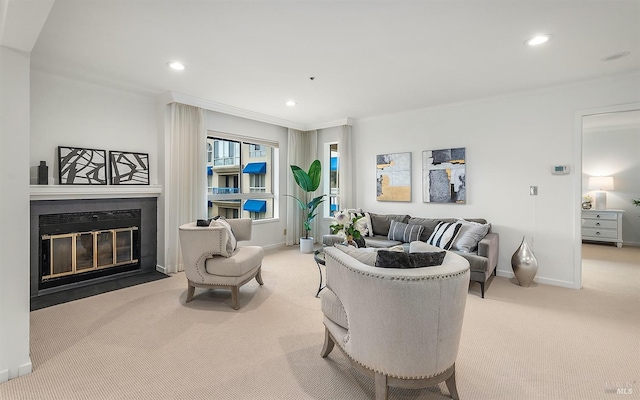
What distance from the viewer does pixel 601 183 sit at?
6.63m

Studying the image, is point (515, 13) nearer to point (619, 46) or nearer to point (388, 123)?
point (619, 46)

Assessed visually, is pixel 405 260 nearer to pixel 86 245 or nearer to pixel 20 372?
pixel 20 372

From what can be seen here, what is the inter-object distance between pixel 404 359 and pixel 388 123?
4398mm

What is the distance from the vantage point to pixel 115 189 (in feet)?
12.9

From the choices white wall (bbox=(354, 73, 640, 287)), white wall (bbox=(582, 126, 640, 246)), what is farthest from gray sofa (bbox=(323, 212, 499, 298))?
white wall (bbox=(582, 126, 640, 246))

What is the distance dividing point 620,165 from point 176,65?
342 inches

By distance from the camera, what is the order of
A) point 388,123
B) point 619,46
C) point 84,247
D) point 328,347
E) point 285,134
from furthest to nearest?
point 285,134 → point 388,123 → point 84,247 → point 619,46 → point 328,347

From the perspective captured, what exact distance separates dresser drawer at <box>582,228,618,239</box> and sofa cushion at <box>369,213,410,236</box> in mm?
4689

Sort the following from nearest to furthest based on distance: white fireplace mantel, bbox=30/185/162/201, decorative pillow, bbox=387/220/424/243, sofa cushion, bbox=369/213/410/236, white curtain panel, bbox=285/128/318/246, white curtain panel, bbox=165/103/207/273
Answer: white fireplace mantel, bbox=30/185/162/201 < white curtain panel, bbox=165/103/207/273 < decorative pillow, bbox=387/220/424/243 < sofa cushion, bbox=369/213/410/236 < white curtain panel, bbox=285/128/318/246

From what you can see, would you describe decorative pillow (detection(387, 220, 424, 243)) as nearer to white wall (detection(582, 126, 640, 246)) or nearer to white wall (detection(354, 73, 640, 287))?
white wall (detection(354, 73, 640, 287))

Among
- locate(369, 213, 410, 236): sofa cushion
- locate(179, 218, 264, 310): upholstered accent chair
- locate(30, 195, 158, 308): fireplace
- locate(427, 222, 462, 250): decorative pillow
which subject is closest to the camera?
locate(179, 218, 264, 310): upholstered accent chair

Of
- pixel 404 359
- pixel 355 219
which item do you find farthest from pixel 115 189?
pixel 404 359

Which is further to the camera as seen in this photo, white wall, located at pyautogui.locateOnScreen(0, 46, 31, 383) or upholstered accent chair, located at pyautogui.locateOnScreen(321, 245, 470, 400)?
white wall, located at pyautogui.locateOnScreen(0, 46, 31, 383)

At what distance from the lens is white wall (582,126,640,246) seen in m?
6.39
